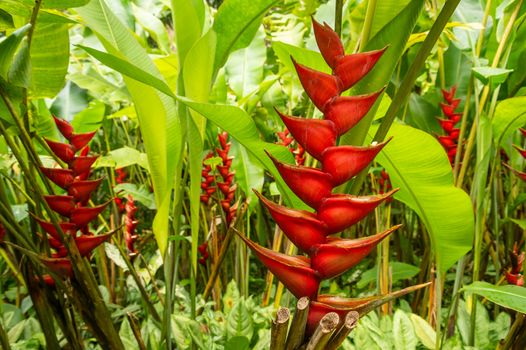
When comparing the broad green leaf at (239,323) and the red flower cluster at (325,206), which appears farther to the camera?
the broad green leaf at (239,323)

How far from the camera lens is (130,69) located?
1.71 ft

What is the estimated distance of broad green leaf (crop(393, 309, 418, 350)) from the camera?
0.94 metres

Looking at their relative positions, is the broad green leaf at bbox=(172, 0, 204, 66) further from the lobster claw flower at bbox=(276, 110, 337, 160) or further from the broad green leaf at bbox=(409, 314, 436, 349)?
the broad green leaf at bbox=(409, 314, 436, 349)

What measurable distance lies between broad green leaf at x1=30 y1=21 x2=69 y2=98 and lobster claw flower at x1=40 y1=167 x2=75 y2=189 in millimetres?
162

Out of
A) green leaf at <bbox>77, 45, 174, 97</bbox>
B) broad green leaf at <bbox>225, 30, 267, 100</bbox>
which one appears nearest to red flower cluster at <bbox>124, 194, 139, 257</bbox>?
broad green leaf at <bbox>225, 30, 267, 100</bbox>

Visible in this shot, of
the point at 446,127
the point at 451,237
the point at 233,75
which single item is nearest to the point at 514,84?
the point at 446,127

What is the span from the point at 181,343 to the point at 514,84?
3.03 ft

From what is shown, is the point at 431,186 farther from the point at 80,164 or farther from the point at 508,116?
the point at 80,164

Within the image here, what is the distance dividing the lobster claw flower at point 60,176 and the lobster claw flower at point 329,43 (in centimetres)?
40

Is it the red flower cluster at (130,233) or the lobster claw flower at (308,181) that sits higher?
the lobster claw flower at (308,181)

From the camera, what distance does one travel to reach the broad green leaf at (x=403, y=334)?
3.09 ft

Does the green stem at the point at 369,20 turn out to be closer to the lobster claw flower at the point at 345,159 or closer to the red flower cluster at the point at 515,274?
the lobster claw flower at the point at 345,159

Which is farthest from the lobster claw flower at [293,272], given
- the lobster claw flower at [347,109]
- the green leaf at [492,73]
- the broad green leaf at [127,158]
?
the broad green leaf at [127,158]

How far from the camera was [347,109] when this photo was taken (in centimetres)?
41
